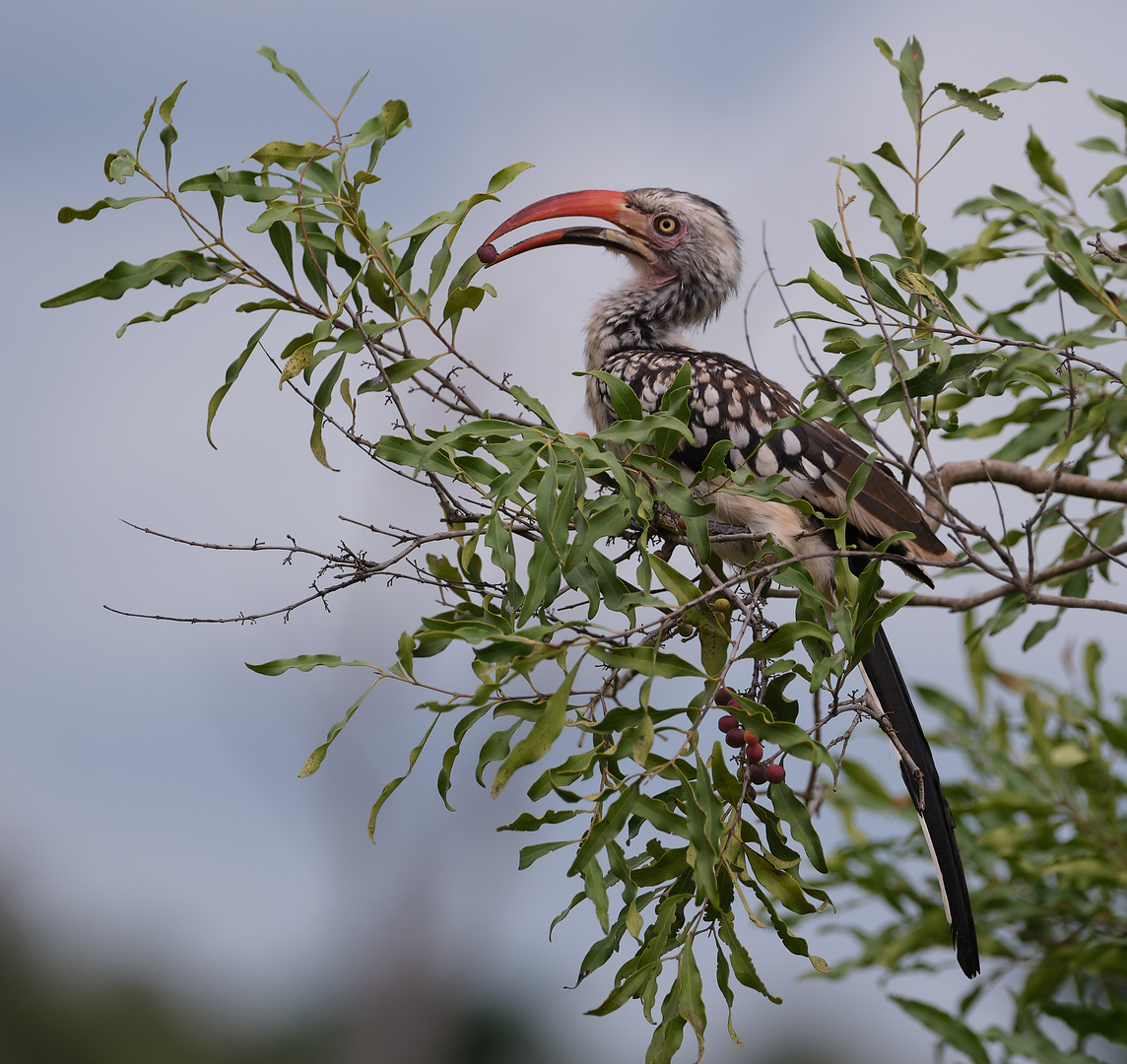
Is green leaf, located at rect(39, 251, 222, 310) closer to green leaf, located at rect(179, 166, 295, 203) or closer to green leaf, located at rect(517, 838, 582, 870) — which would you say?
green leaf, located at rect(179, 166, 295, 203)

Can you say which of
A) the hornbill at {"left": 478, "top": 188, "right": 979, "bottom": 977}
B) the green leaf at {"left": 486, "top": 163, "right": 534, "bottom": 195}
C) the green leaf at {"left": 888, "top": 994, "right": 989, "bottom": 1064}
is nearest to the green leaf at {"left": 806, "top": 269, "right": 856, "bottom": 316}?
the hornbill at {"left": 478, "top": 188, "right": 979, "bottom": 977}

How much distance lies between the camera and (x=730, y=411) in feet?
9.02

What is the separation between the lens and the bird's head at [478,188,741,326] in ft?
11.0

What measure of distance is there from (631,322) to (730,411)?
0.66 meters

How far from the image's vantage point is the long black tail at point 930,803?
211 cm

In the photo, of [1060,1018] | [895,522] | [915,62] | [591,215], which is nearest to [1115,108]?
[915,62]

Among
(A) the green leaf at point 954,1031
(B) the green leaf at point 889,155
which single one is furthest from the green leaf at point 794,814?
(A) the green leaf at point 954,1031

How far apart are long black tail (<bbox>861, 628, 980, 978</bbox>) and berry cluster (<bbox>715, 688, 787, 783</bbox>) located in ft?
1.27

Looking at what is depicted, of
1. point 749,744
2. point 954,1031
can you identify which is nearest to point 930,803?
point 749,744

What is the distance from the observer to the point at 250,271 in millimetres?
1895

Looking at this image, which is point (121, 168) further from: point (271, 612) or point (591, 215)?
point (591, 215)

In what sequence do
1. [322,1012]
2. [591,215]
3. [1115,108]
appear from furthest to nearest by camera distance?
[322,1012] → [591,215] → [1115,108]

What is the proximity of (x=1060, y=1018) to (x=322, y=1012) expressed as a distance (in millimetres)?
16020

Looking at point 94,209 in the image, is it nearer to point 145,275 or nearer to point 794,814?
point 145,275
